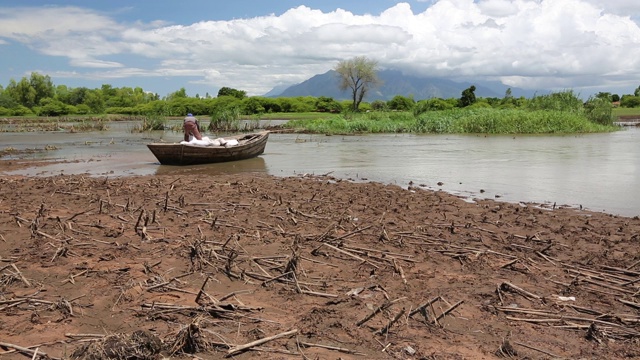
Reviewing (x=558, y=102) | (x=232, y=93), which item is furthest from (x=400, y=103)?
(x=558, y=102)

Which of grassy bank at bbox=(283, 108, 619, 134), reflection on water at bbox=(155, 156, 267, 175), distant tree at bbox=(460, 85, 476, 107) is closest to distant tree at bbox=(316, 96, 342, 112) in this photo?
distant tree at bbox=(460, 85, 476, 107)

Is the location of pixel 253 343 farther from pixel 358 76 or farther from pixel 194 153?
pixel 358 76

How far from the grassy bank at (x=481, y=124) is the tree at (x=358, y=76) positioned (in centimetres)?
4513

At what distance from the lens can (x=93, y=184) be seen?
11172mm

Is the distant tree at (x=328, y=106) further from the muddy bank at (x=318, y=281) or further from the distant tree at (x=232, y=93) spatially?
the muddy bank at (x=318, y=281)

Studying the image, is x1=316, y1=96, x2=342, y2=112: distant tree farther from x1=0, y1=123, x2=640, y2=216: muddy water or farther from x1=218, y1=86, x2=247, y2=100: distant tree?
x1=0, y1=123, x2=640, y2=216: muddy water

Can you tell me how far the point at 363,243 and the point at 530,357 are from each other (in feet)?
9.48

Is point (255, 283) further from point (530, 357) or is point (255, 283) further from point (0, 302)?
point (530, 357)

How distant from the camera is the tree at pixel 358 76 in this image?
282 feet

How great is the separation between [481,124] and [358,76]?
52.3 metres

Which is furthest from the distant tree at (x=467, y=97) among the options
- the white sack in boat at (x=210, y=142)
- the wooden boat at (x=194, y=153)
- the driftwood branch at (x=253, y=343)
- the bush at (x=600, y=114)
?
the driftwood branch at (x=253, y=343)

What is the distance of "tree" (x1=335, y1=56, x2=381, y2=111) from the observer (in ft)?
282

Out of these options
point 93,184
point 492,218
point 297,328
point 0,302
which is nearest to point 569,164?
point 492,218

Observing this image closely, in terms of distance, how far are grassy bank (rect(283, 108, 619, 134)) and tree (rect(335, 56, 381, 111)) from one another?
148ft
